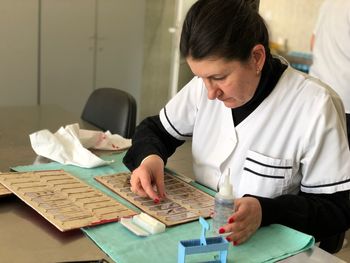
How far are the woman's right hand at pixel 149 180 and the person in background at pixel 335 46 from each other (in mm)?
1644

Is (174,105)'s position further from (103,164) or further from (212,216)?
(212,216)

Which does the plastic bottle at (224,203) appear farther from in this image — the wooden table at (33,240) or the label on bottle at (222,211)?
the wooden table at (33,240)

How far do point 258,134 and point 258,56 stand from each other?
0.69 feet

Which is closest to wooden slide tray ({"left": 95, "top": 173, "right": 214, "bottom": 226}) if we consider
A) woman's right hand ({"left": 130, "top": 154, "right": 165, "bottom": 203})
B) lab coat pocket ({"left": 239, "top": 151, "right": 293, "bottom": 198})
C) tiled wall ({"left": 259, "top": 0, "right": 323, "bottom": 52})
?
woman's right hand ({"left": 130, "top": 154, "right": 165, "bottom": 203})

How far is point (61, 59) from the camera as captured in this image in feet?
12.3

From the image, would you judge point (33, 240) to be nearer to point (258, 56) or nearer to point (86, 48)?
point (258, 56)

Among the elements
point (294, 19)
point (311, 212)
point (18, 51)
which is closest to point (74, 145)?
point (311, 212)

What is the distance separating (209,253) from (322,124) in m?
0.47

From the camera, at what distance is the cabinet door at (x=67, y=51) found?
3.62 meters

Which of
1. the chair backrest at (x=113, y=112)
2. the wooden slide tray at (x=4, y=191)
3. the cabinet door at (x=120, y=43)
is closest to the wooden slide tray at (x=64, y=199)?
the wooden slide tray at (x=4, y=191)

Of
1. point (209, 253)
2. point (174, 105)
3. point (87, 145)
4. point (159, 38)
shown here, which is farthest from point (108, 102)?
point (159, 38)

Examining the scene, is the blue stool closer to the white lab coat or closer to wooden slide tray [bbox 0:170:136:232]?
wooden slide tray [bbox 0:170:136:232]

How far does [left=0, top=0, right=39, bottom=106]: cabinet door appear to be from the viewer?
341 centimetres

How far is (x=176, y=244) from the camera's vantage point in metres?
1.00
